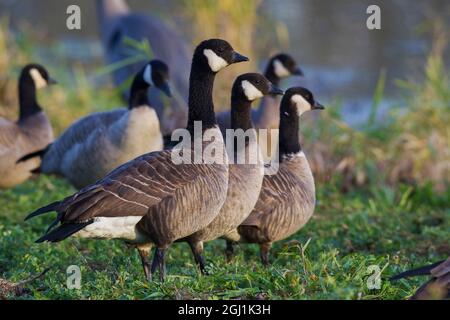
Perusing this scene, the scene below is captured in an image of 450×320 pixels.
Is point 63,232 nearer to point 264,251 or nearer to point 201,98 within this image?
point 201,98

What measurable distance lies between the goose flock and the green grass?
0.91 ft

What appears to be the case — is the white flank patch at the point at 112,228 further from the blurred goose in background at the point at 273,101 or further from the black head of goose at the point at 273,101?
the black head of goose at the point at 273,101

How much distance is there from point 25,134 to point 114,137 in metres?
1.83

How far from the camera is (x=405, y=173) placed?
1090 cm

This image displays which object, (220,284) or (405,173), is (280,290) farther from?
(405,173)

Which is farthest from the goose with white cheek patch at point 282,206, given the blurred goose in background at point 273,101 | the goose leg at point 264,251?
the blurred goose in background at point 273,101

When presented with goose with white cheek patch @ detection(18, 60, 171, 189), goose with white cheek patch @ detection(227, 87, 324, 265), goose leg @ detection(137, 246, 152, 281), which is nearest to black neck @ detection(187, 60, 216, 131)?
goose with white cheek patch @ detection(227, 87, 324, 265)

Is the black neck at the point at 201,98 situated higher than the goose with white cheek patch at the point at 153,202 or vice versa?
the black neck at the point at 201,98

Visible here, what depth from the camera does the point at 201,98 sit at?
687 cm

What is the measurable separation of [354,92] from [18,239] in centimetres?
863

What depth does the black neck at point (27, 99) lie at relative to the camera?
10375 millimetres

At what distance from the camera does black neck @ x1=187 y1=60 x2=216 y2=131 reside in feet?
22.4

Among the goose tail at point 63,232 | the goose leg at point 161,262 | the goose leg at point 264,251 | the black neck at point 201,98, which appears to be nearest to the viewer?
the goose tail at point 63,232

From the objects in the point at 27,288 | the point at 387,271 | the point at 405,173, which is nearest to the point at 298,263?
the point at 387,271
